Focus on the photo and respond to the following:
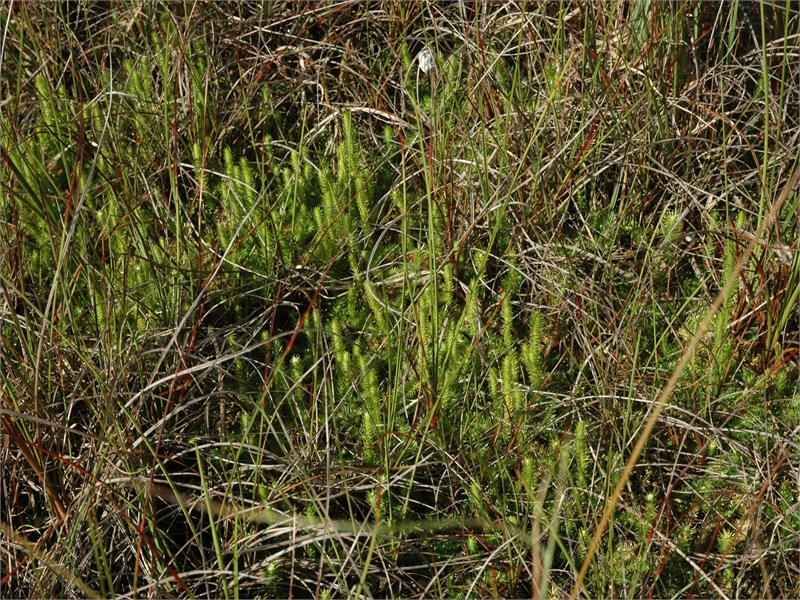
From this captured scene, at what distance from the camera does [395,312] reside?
5.89 feet

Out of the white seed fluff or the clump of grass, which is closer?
the clump of grass

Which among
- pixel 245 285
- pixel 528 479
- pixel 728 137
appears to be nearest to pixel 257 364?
pixel 245 285

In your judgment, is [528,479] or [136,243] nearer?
[528,479]

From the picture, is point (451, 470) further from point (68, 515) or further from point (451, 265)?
point (68, 515)

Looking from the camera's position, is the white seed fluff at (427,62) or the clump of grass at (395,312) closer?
Answer: the clump of grass at (395,312)

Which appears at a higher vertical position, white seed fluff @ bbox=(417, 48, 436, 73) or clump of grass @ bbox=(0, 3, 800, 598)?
white seed fluff @ bbox=(417, 48, 436, 73)

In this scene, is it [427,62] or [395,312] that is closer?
[395,312]

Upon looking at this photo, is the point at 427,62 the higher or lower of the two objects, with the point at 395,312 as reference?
higher

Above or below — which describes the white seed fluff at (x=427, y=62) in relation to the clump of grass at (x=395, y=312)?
above

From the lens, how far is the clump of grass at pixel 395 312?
1508 millimetres

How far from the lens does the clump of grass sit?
1.51 metres

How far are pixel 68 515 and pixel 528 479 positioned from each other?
87 cm

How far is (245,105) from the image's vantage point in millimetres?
2148

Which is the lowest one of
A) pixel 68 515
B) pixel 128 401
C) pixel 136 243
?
pixel 68 515
